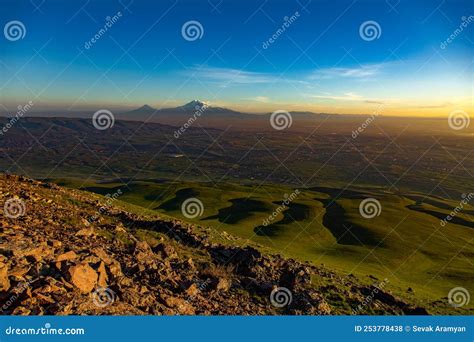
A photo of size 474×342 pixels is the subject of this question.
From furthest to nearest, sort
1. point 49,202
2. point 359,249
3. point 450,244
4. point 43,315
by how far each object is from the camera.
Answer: point 450,244 < point 359,249 < point 49,202 < point 43,315

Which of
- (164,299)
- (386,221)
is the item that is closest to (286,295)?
(164,299)

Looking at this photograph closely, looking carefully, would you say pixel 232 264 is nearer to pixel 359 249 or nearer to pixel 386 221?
pixel 359 249

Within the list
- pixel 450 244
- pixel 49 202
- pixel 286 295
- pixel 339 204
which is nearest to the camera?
pixel 286 295
